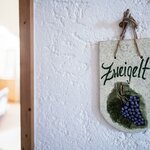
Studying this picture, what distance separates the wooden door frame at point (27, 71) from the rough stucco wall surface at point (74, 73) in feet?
0.09

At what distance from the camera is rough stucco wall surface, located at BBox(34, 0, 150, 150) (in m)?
0.72

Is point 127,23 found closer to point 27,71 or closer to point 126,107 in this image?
point 126,107

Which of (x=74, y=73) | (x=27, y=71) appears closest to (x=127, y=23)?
(x=74, y=73)

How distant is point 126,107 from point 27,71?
1.40ft

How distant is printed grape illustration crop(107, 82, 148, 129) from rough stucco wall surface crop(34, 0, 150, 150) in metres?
0.05

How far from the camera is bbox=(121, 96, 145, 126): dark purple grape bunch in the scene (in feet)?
2.26

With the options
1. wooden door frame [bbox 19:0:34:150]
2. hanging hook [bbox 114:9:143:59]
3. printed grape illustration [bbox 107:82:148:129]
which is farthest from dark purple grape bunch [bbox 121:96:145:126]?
wooden door frame [bbox 19:0:34:150]

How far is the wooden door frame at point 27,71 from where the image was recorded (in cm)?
77

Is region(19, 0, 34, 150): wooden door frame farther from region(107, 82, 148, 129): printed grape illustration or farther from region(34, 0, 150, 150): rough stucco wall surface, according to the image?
region(107, 82, 148, 129): printed grape illustration

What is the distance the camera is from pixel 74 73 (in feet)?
2.51

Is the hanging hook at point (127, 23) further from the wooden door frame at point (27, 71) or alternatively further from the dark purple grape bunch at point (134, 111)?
the wooden door frame at point (27, 71)

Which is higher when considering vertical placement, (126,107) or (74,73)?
(74,73)

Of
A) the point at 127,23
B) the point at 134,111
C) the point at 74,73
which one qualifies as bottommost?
the point at 134,111

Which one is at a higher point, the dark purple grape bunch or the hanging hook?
the hanging hook
